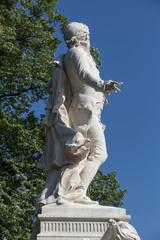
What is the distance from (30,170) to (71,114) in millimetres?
8476

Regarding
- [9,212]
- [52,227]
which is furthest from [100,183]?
[52,227]

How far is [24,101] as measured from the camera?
1930cm

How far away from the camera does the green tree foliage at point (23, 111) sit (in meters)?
16.4

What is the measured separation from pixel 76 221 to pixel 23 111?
11.2 m

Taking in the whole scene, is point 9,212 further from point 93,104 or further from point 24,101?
point 93,104

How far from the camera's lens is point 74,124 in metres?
9.16

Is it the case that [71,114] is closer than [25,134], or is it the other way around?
[71,114]

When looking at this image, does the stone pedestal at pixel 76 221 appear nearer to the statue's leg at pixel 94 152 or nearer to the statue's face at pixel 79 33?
the statue's leg at pixel 94 152

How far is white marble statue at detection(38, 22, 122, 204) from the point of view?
8.57 metres

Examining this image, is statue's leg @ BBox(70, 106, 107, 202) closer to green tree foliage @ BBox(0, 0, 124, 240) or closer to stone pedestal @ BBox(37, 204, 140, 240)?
stone pedestal @ BBox(37, 204, 140, 240)

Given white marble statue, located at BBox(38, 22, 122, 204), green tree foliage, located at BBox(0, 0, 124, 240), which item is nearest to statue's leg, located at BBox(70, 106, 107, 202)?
white marble statue, located at BBox(38, 22, 122, 204)

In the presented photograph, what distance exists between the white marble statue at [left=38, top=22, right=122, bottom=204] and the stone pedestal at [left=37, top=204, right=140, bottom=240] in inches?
8.1

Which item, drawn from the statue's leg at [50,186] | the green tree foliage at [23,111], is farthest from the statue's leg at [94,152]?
the green tree foliage at [23,111]

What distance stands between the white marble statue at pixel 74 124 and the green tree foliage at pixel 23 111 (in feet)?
22.3
